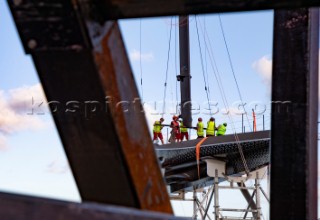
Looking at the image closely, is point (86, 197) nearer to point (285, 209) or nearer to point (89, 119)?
point (89, 119)

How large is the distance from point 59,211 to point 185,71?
14.9 meters

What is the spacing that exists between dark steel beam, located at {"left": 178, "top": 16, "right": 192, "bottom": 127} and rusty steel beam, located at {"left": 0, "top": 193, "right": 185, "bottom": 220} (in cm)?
1386

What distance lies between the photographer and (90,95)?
152 centimetres

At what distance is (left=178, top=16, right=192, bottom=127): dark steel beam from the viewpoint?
15577mm

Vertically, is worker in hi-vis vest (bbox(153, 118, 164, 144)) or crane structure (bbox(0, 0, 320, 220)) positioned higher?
crane structure (bbox(0, 0, 320, 220))

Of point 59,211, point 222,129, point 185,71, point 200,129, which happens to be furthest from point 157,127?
point 59,211

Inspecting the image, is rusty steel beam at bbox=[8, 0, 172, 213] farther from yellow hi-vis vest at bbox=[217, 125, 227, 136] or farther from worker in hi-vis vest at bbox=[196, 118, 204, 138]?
yellow hi-vis vest at bbox=[217, 125, 227, 136]

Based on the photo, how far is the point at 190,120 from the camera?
1544cm

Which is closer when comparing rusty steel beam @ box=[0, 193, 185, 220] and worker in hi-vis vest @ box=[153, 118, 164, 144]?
rusty steel beam @ box=[0, 193, 185, 220]

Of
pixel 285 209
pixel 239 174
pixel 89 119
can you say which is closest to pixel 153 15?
pixel 89 119

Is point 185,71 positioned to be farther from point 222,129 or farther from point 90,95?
point 90,95

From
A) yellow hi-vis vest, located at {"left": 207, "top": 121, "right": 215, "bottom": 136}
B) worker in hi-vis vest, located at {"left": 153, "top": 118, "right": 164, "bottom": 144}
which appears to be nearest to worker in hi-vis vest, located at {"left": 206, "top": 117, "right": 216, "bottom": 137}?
yellow hi-vis vest, located at {"left": 207, "top": 121, "right": 215, "bottom": 136}

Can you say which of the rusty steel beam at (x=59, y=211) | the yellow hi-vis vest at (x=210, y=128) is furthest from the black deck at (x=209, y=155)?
the rusty steel beam at (x=59, y=211)

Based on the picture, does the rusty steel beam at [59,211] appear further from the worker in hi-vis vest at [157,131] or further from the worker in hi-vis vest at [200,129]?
the worker in hi-vis vest at [200,129]
